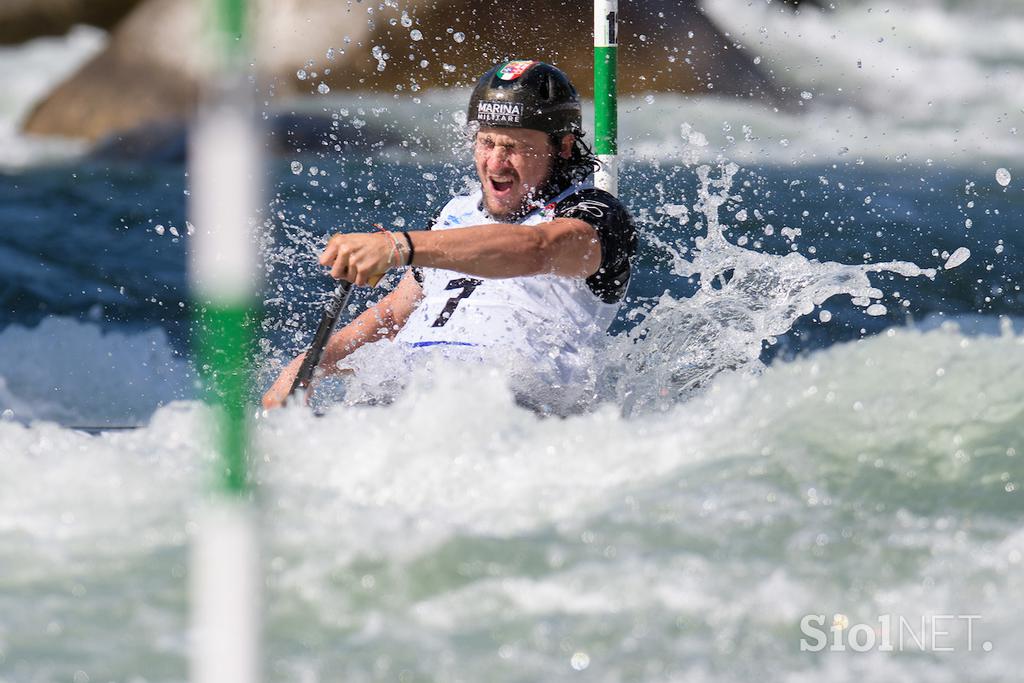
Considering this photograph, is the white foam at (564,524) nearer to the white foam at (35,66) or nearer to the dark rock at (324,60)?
the dark rock at (324,60)

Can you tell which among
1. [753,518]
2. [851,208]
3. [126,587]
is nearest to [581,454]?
[753,518]

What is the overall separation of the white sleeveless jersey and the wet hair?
0.07 meters

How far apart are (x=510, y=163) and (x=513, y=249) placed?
51 cm

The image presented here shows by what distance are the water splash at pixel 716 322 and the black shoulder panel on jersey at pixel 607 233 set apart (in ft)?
0.89

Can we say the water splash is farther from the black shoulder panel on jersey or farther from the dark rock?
the dark rock

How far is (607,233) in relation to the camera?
450cm

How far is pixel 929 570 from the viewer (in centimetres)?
311

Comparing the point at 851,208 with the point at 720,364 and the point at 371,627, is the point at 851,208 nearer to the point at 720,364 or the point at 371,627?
the point at 720,364

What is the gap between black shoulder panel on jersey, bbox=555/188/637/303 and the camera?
4.49 meters

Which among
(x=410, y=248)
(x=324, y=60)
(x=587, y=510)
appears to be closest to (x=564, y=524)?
(x=587, y=510)

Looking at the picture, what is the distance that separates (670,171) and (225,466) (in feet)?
25.8

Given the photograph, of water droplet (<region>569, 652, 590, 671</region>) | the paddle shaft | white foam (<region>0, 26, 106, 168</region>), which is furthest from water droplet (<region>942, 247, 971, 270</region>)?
white foam (<region>0, 26, 106, 168</region>)

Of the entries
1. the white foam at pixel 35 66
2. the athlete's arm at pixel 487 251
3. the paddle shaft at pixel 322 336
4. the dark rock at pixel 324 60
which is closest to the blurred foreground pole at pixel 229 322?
the athlete's arm at pixel 487 251

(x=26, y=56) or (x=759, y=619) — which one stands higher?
(x=26, y=56)
